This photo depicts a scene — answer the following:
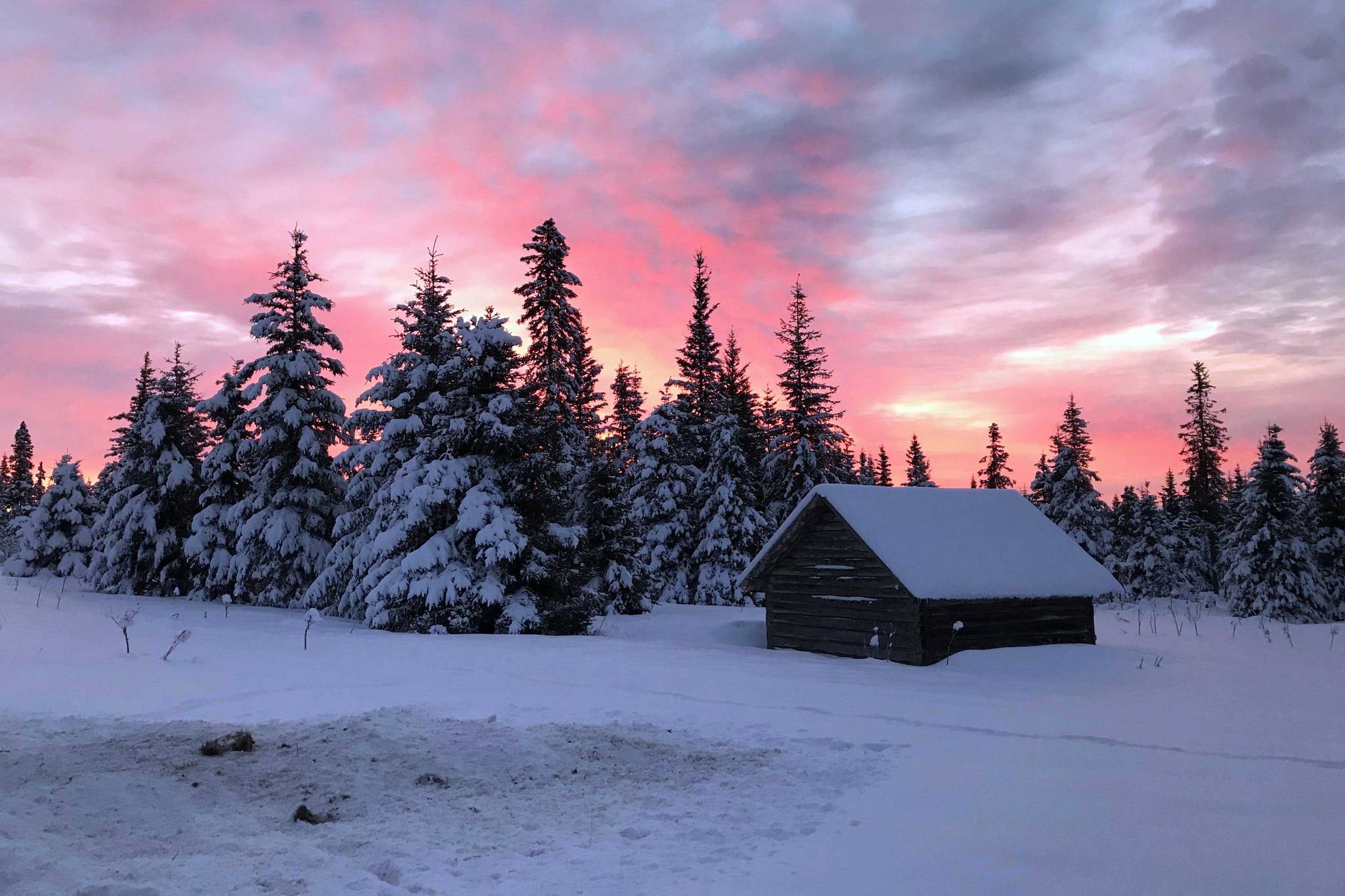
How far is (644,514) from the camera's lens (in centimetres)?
4197

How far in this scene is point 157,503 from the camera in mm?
32812

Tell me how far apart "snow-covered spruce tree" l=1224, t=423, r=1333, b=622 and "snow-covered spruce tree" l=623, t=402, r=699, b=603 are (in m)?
27.6

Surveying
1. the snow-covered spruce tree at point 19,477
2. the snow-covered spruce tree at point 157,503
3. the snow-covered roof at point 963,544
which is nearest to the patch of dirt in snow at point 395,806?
the snow-covered roof at point 963,544

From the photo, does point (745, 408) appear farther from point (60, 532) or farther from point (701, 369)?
point (60, 532)

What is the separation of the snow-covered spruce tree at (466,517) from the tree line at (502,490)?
0.23ft

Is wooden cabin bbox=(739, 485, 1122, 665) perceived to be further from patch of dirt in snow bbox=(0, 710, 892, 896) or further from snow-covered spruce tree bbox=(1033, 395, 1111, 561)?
snow-covered spruce tree bbox=(1033, 395, 1111, 561)

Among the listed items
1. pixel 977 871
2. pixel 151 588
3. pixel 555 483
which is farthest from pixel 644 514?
pixel 977 871

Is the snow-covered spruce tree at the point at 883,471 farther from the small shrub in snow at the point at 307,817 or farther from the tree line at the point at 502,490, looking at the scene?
the small shrub in snow at the point at 307,817

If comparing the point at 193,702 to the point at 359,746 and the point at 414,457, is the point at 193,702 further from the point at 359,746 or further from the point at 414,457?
the point at 414,457

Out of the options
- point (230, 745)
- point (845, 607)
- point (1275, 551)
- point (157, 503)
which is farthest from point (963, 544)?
point (157, 503)

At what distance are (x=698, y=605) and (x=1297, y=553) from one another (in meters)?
28.6

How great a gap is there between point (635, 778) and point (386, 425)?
771 inches

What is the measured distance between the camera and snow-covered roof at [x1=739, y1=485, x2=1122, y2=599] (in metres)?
19.7

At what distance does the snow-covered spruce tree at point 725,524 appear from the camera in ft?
135
